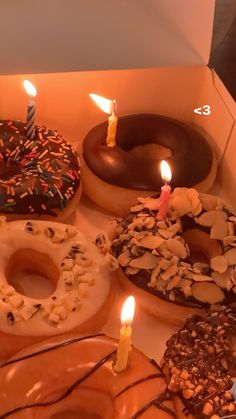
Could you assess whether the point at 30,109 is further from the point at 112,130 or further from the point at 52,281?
the point at 52,281

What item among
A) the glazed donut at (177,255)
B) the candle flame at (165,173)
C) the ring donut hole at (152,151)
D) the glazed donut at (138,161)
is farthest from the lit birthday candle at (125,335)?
the ring donut hole at (152,151)

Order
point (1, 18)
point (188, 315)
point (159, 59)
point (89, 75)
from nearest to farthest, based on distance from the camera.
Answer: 1. point (188, 315)
2. point (1, 18)
3. point (159, 59)
4. point (89, 75)

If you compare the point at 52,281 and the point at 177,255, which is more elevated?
the point at 177,255

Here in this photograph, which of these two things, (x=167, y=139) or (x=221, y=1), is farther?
(x=221, y=1)

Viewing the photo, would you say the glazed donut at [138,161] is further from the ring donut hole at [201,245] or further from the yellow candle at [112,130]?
the ring donut hole at [201,245]

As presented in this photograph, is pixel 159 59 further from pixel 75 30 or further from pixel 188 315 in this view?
pixel 188 315

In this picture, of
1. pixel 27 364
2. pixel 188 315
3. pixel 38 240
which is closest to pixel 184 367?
pixel 188 315

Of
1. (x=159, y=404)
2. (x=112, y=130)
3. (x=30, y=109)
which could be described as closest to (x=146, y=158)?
(x=112, y=130)
